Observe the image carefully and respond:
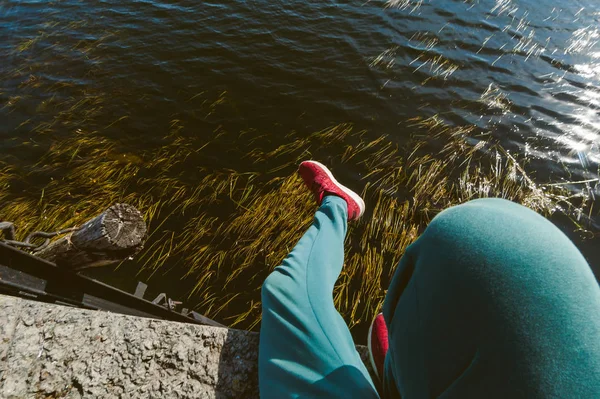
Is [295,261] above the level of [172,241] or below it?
above

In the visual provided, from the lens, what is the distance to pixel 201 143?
4867mm

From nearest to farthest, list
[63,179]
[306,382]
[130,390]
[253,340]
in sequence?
[306,382] → [130,390] → [253,340] → [63,179]

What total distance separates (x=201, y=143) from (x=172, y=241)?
64.7 inches

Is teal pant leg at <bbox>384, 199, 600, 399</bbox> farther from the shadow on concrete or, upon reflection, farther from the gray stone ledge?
the gray stone ledge

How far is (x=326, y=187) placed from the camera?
3148 millimetres

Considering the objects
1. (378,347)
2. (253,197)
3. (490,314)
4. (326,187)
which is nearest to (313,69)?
(253,197)

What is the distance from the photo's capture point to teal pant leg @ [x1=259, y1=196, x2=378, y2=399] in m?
1.35

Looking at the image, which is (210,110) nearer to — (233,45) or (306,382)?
(233,45)

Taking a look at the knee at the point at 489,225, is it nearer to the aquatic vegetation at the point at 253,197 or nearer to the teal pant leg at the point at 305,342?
the teal pant leg at the point at 305,342

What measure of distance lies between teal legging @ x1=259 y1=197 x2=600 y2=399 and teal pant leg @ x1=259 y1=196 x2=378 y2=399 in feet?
0.04

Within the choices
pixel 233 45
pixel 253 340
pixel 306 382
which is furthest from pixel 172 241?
pixel 233 45

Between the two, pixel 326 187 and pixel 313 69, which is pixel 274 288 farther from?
pixel 313 69

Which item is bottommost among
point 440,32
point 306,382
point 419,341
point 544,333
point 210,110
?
point 210,110


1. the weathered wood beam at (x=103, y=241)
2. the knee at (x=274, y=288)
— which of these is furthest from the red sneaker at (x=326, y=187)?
the weathered wood beam at (x=103, y=241)
